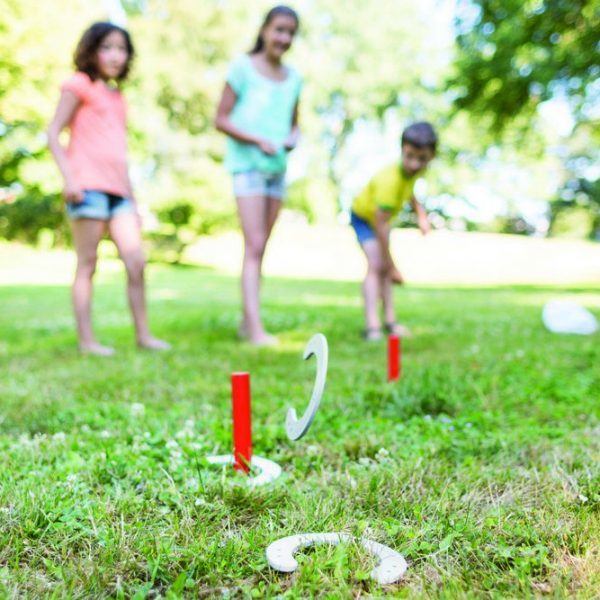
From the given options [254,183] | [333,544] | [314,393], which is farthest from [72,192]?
[333,544]

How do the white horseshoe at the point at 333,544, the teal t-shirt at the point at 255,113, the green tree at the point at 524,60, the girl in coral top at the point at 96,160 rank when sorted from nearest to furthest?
the white horseshoe at the point at 333,544 → the girl in coral top at the point at 96,160 → the teal t-shirt at the point at 255,113 → the green tree at the point at 524,60

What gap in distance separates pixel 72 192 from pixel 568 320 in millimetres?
3838

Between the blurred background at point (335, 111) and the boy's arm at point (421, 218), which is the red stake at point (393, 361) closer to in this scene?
the boy's arm at point (421, 218)

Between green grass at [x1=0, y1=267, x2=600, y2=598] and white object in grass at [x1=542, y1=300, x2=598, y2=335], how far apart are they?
1.48 meters


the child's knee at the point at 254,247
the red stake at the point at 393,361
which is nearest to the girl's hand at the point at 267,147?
the child's knee at the point at 254,247

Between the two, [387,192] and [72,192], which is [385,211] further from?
[72,192]

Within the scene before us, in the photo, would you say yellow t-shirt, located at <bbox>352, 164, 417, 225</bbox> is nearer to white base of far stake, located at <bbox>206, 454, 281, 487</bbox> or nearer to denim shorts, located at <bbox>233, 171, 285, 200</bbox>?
denim shorts, located at <bbox>233, 171, 285, 200</bbox>

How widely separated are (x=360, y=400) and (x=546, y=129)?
18.4 metres

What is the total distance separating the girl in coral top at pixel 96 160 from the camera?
12.7 feet

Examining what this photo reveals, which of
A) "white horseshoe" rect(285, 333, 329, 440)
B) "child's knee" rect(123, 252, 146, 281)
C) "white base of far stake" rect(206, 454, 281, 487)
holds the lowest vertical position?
"white base of far stake" rect(206, 454, 281, 487)

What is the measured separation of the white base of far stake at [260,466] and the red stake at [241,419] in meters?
0.04

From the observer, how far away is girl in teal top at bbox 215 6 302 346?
433cm

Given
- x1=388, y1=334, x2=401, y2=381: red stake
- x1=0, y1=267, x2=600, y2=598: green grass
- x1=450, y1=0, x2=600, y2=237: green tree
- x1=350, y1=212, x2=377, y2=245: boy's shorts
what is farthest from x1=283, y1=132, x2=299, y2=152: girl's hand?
x1=450, y1=0, x2=600, y2=237: green tree

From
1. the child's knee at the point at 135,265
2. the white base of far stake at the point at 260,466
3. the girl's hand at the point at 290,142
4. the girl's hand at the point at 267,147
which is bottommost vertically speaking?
the white base of far stake at the point at 260,466
